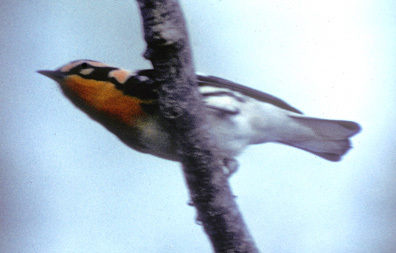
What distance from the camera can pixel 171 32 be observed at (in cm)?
42

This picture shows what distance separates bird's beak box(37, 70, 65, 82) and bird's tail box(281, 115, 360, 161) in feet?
1.25

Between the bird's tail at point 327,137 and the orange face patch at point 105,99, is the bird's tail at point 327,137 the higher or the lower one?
the lower one

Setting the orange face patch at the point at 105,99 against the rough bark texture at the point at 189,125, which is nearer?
the rough bark texture at the point at 189,125

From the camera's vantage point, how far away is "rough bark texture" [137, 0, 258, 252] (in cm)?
42

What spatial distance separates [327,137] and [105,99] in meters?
0.39

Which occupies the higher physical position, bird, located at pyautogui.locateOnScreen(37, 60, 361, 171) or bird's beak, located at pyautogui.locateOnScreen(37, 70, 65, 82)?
bird's beak, located at pyautogui.locateOnScreen(37, 70, 65, 82)

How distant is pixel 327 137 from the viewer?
877 mm

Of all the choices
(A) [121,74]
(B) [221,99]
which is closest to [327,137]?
(B) [221,99]

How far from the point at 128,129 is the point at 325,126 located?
1.12ft

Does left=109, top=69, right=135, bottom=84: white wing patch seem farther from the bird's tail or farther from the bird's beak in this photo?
the bird's tail

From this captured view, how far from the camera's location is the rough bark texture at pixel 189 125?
0.42 m

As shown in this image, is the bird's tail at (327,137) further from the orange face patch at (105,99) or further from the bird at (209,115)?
the orange face patch at (105,99)

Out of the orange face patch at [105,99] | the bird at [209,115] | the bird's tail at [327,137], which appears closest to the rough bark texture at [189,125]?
the bird at [209,115]

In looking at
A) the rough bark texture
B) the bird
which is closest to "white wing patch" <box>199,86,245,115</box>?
the bird
